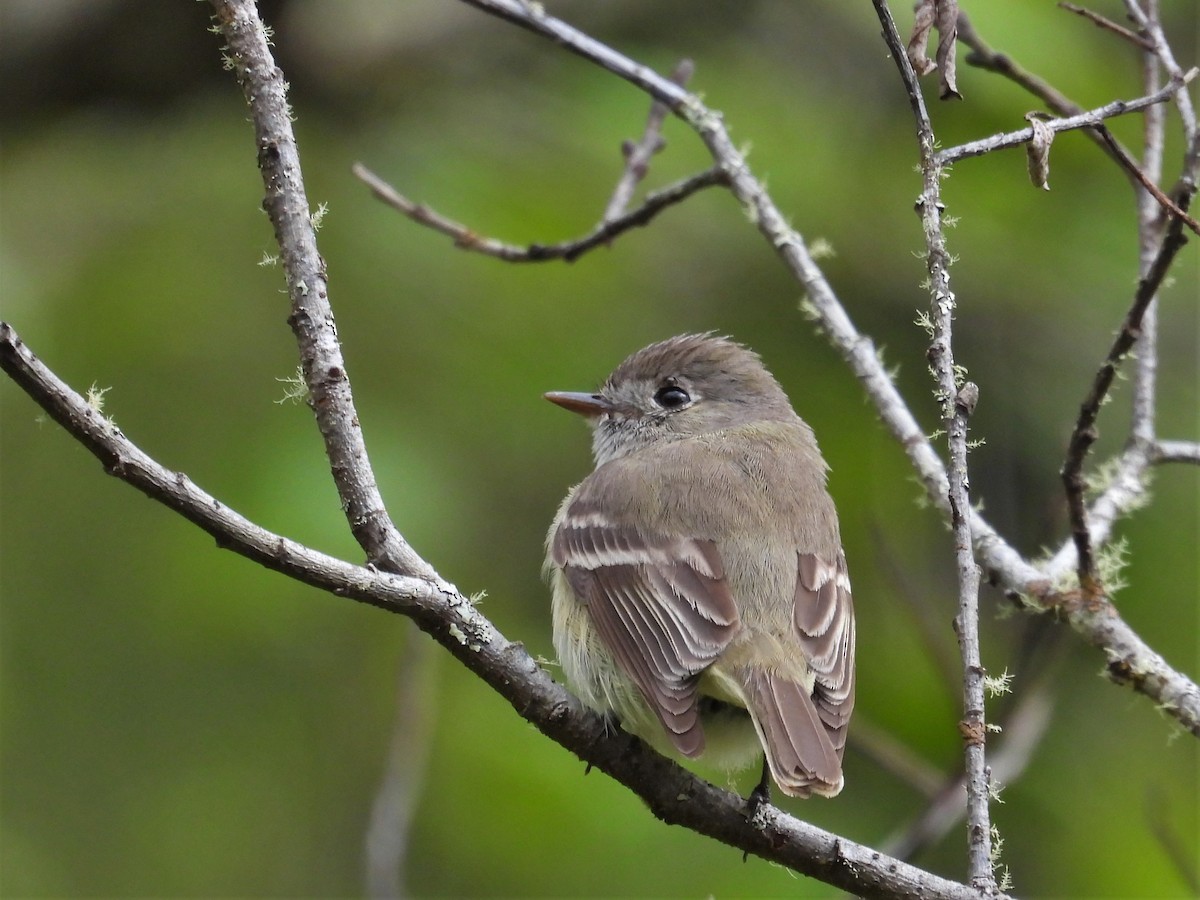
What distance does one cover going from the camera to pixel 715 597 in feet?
11.2

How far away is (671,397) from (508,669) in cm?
200

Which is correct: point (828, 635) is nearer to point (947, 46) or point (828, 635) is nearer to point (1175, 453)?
point (1175, 453)

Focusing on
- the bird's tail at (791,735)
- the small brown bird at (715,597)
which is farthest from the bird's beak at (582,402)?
the bird's tail at (791,735)

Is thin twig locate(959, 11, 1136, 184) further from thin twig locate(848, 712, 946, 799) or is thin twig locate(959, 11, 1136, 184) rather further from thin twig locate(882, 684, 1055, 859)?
thin twig locate(848, 712, 946, 799)

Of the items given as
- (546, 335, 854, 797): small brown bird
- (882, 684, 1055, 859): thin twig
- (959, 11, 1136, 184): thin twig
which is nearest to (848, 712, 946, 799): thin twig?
(882, 684, 1055, 859): thin twig

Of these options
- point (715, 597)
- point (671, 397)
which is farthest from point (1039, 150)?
point (671, 397)

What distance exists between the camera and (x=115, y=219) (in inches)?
243

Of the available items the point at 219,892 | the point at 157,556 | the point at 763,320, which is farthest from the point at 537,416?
the point at 219,892

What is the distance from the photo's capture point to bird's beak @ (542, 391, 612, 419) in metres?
4.49

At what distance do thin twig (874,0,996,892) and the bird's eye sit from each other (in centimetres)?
222

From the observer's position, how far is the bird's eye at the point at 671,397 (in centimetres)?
456

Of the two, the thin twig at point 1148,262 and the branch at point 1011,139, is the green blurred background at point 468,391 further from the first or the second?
the branch at point 1011,139

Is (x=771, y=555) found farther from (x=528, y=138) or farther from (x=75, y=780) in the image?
(x=75, y=780)

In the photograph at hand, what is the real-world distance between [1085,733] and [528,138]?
3531 millimetres
